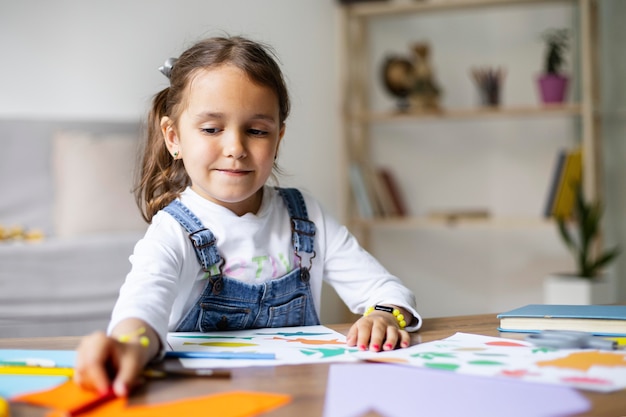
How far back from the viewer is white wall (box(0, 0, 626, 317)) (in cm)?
329

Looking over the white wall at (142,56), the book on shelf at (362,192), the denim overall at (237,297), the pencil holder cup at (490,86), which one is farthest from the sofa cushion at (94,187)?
the denim overall at (237,297)

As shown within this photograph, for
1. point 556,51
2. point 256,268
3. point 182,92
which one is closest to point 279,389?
point 256,268

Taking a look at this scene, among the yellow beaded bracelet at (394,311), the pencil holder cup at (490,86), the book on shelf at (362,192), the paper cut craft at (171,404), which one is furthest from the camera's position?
the book on shelf at (362,192)

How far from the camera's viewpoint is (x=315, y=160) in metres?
3.61

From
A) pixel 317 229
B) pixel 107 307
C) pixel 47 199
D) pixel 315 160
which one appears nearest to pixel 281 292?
pixel 317 229

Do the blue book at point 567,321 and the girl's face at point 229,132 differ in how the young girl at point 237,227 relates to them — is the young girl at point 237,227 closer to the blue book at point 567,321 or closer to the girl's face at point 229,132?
the girl's face at point 229,132

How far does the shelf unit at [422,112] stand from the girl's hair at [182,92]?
207 cm

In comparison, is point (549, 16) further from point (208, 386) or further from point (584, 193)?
point (208, 386)

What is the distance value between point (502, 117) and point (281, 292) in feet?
8.34

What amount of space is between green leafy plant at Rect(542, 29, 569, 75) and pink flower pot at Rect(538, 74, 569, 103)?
0.04 meters

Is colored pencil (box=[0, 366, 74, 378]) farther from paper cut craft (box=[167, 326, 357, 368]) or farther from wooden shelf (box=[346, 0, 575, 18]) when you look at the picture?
wooden shelf (box=[346, 0, 575, 18])

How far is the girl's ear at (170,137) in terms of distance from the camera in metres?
1.17

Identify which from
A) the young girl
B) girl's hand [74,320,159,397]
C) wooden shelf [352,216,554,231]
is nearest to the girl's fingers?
girl's hand [74,320,159,397]

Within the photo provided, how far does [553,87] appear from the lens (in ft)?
10.2
